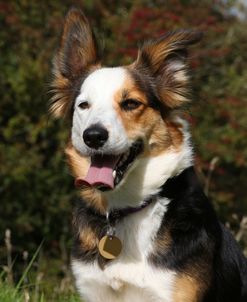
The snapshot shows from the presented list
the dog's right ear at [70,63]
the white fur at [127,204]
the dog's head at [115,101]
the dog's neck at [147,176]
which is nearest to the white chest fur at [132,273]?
the white fur at [127,204]

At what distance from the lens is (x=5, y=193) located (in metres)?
10.7

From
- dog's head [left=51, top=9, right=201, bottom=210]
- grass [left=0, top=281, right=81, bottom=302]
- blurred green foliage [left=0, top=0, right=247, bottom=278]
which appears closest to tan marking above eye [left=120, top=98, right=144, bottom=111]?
dog's head [left=51, top=9, right=201, bottom=210]

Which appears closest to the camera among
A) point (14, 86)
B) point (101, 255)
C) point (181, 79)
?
point (101, 255)

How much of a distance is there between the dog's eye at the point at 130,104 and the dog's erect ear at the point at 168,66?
0.84 ft

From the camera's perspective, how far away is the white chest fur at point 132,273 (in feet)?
13.1

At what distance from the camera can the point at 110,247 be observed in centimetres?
411

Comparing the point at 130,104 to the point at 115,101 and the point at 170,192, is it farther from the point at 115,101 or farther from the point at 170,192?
the point at 170,192

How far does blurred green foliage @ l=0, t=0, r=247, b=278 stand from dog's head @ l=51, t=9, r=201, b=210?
5334mm

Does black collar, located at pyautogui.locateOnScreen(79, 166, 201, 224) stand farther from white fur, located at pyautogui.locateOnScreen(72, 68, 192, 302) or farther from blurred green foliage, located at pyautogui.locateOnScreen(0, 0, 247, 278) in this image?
blurred green foliage, located at pyautogui.locateOnScreen(0, 0, 247, 278)

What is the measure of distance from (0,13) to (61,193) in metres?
2.96

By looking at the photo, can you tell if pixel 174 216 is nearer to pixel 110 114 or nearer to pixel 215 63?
pixel 110 114

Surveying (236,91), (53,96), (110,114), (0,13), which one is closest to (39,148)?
(0,13)

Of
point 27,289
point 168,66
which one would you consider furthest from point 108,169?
point 27,289

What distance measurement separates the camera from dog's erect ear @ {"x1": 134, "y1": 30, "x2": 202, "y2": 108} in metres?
4.56
